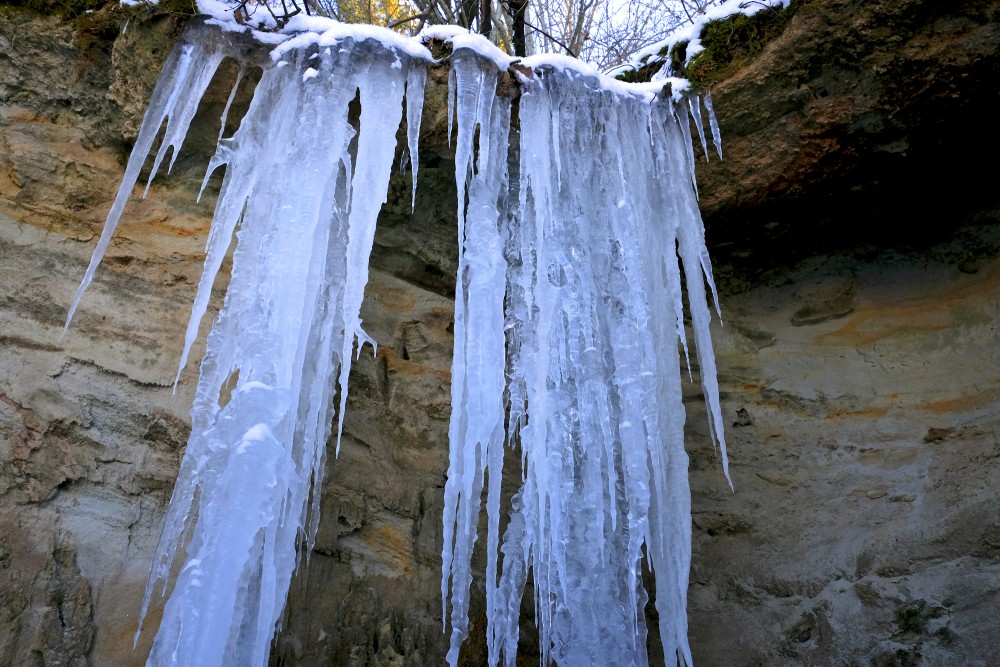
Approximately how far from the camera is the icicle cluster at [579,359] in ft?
9.20

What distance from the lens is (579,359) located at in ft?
10.1

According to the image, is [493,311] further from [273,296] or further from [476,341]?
[273,296]

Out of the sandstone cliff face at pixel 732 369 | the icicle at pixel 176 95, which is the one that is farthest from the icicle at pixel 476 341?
the icicle at pixel 176 95

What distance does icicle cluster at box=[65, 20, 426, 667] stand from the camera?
8.02 feet

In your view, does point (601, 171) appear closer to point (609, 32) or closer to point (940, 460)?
point (940, 460)

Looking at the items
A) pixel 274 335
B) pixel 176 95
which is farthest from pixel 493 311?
pixel 176 95

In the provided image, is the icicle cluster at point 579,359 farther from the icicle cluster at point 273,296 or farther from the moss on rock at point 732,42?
the icicle cluster at point 273,296

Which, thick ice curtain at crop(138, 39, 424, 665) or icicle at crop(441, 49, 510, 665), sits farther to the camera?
icicle at crop(441, 49, 510, 665)

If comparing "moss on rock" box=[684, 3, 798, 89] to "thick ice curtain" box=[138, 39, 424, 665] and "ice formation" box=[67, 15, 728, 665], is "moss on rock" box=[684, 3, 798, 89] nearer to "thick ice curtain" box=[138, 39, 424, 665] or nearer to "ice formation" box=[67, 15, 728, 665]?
"ice formation" box=[67, 15, 728, 665]

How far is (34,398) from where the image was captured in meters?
2.95

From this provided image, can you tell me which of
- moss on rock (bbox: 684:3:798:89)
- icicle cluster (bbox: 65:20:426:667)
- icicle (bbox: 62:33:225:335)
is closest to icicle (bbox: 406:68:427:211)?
icicle cluster (bbox: 65:20:426:667)

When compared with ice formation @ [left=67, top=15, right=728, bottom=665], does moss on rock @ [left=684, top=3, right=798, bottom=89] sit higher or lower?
higher

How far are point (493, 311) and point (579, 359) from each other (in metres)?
0.43

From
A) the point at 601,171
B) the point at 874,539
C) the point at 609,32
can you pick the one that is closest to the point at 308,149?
the point at 601,171
